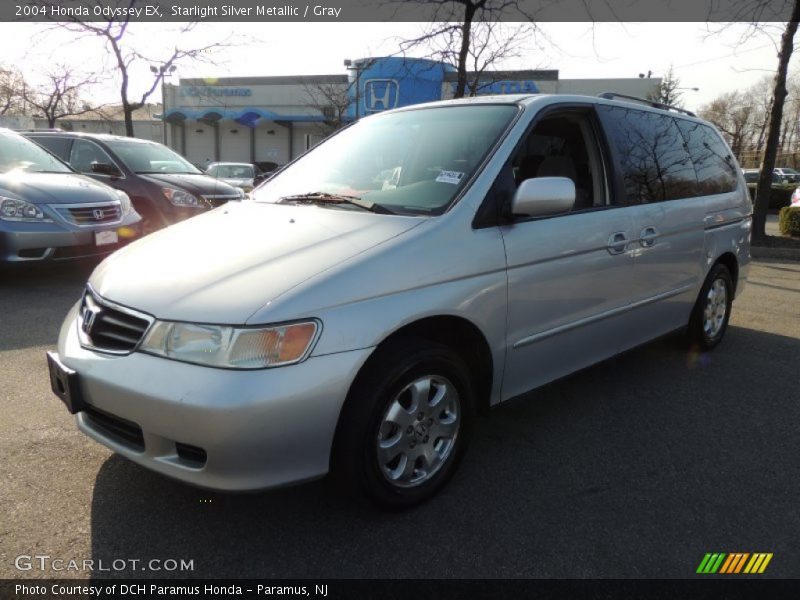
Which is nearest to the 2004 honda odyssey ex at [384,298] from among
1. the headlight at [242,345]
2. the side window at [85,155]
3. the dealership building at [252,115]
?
the headlight at [242,345]

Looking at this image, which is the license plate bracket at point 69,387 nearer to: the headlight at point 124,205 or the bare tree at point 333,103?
the headlight at point 124,205

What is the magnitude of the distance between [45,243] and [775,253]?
11.0 m

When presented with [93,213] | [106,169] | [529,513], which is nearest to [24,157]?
[106,169]

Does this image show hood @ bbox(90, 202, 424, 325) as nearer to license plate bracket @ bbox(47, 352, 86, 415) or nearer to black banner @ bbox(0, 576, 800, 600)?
license plate bracket @ bbox(47, 352, 86, 415)

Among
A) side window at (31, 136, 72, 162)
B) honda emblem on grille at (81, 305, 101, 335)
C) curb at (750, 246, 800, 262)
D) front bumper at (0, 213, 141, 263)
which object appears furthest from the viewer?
curb at (750, 246, 800, 262)

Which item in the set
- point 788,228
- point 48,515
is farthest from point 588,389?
point 788,228

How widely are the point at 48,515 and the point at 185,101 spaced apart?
50.3 meters

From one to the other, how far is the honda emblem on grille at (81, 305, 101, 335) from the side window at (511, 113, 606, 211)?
82.0 inches

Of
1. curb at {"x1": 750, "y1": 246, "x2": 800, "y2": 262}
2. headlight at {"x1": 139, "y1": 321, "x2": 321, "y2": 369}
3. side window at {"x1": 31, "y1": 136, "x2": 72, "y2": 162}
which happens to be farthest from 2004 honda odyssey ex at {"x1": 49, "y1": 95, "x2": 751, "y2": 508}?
curb at {"x1": 750, "y1": 246, "x2": 800, "y2": 262}

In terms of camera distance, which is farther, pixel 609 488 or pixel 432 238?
pixel 609 488

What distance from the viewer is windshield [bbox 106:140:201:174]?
846 centimetres

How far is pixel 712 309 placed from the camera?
15.2 ft

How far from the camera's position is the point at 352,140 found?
3.59 m

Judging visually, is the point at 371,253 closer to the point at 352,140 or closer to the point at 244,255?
the point at 244,255
